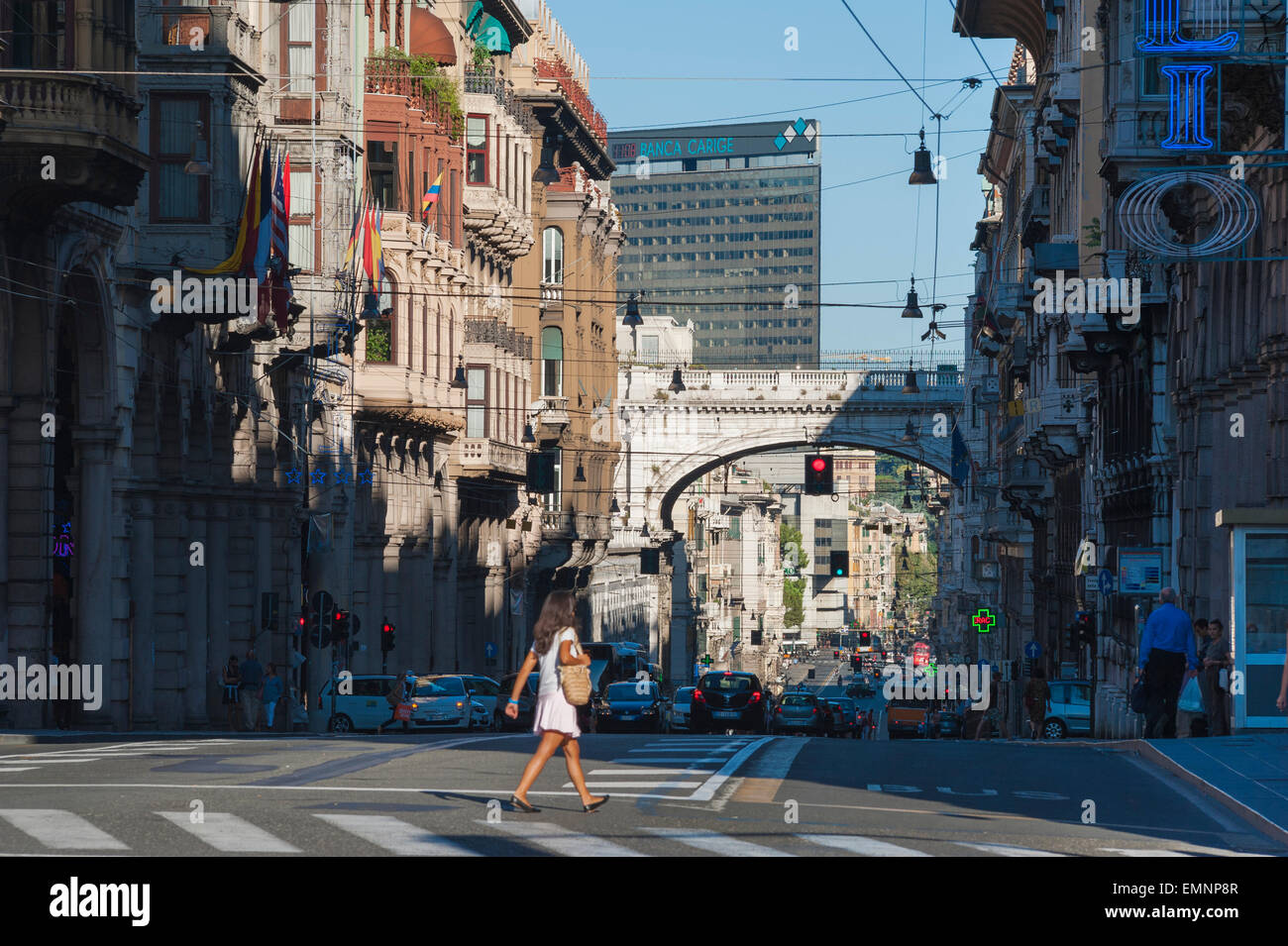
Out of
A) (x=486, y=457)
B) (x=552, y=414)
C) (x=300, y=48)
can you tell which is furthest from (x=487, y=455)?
(x=300, y=48)

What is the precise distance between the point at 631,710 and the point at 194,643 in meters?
9.23

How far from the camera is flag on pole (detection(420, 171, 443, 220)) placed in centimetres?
5497

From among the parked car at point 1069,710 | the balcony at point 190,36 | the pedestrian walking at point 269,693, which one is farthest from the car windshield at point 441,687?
the parked car at point 1069,710

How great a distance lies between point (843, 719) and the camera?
57750mm

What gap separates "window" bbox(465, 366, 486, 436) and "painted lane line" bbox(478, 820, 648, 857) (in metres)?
50.2

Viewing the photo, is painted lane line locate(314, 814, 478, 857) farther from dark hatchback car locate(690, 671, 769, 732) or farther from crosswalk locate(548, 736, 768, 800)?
dark hatchback car locate(690, 671, 769, 732)

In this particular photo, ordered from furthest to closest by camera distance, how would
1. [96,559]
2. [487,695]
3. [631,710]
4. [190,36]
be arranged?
[487,695], [631,710], [190,36], [96,559]

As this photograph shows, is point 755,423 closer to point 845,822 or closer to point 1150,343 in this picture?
point 1150,343

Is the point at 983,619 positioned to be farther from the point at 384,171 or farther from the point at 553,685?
the point at 553,685

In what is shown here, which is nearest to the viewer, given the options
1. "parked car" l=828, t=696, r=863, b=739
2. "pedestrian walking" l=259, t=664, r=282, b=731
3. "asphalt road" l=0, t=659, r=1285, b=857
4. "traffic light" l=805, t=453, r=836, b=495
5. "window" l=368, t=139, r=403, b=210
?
"asphalt road" l=0, t=659, r=1285, b=857

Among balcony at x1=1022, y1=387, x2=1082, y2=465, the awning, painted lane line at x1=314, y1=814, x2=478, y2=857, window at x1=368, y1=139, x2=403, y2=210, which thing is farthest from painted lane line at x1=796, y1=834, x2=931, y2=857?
the awning

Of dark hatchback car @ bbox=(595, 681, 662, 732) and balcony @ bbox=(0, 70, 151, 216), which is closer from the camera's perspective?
balcony @ bbox=(0, 70, 151, 216)

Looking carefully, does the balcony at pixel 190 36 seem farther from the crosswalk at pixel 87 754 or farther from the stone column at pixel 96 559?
the crosswalk at pixel 87 754
